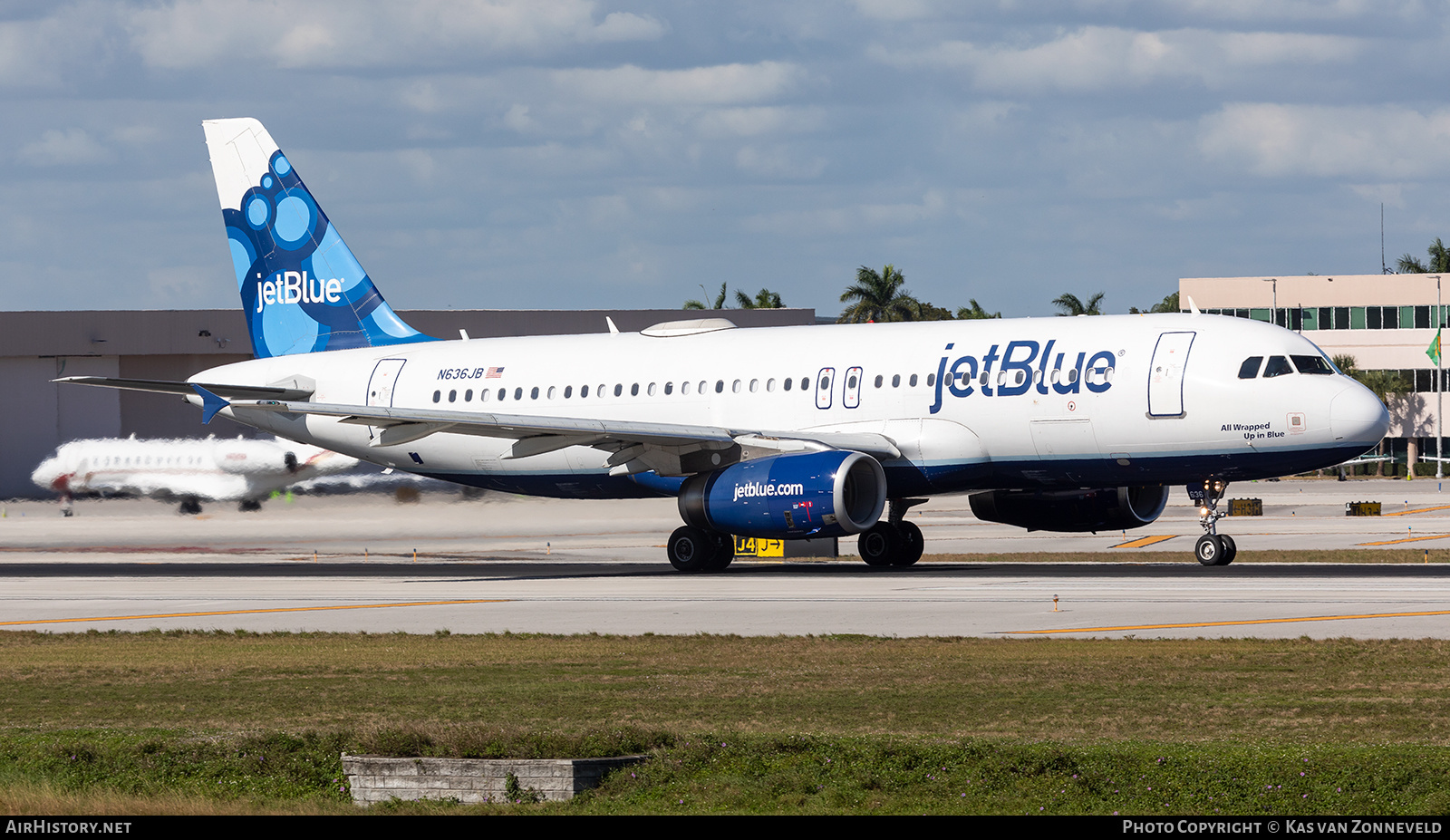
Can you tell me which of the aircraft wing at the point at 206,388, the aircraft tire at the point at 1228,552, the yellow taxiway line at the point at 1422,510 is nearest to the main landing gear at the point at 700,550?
the aircraft tire at the point at 1228,552

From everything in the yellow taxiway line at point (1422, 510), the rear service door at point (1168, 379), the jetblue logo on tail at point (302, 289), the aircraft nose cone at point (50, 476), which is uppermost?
the jetblue logo on tail at point (302, 289)

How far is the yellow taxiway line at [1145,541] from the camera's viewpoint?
4447 cm

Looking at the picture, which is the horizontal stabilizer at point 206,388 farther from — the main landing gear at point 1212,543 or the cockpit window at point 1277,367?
the cockpit window at point 1277,367

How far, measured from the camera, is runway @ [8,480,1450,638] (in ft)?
76.2

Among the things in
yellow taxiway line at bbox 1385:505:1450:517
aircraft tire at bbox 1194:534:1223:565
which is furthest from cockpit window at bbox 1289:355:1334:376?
yellow taxiway line at bbox 1385:505:1450:517

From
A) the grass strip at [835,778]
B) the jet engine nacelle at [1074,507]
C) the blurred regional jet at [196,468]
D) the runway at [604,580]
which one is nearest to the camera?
the grass strip at [835,778]

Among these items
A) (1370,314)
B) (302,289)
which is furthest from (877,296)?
(302,289)

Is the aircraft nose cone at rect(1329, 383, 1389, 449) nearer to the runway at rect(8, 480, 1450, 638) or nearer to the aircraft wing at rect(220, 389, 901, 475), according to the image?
the runway at rect(8, 480, 1450, 638)

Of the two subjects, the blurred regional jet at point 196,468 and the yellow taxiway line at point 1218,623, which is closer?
the yellow taxiway line at point 1218,623

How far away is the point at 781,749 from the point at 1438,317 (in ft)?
373

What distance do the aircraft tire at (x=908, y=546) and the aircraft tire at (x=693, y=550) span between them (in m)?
3.89

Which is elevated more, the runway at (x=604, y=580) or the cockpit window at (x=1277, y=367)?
the cockpit window at (x=1277, y=367)

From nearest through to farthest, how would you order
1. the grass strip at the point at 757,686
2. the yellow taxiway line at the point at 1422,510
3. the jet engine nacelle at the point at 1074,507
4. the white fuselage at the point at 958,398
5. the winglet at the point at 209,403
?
the grass strip at the point at 757,686, the white fuselage at the point at 958,398, the jet engine nacelle at the point at 1074,507, the winglet at the point at 209,403, the yellow taxiway line at the point at 1422,510

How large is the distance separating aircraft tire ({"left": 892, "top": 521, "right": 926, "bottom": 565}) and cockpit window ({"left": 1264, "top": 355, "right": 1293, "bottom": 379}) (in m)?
8.08
